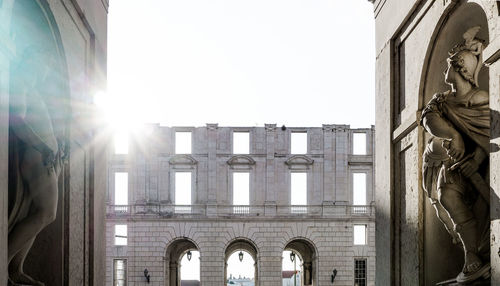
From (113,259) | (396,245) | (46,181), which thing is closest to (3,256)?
(46,181)

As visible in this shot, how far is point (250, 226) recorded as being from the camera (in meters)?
45.0

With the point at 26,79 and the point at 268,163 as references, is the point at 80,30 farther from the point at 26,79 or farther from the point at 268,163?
the point at 268,163

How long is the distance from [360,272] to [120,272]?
1347 cm

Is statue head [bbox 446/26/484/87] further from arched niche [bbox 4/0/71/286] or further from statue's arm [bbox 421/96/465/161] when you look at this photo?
arched niche [bbox 4/0/71/286]

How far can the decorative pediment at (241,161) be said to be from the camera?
45.8m

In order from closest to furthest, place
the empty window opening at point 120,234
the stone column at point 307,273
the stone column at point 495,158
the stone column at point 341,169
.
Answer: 1. the stone column at point 495,158
2. the empty window opening at point 120,234
3. the stone column at point 341,169
4. the stone column at point 307,273

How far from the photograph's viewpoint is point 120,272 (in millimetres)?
44156

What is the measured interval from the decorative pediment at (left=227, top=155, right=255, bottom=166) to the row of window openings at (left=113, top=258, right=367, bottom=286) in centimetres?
811

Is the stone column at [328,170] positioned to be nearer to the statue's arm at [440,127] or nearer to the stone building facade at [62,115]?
the stone building facade at [62,115]

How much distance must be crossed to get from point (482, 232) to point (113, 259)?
38592 mm

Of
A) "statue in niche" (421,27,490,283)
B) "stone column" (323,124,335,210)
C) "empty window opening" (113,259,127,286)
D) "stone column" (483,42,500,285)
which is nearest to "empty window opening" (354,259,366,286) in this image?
"stone column" (323,124,335,210)

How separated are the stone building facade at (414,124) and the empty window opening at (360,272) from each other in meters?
35.1

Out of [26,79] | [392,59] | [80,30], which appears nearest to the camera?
[26,79]

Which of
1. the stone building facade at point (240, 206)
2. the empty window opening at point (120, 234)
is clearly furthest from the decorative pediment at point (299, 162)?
the empty window opening at point (120, 234)
